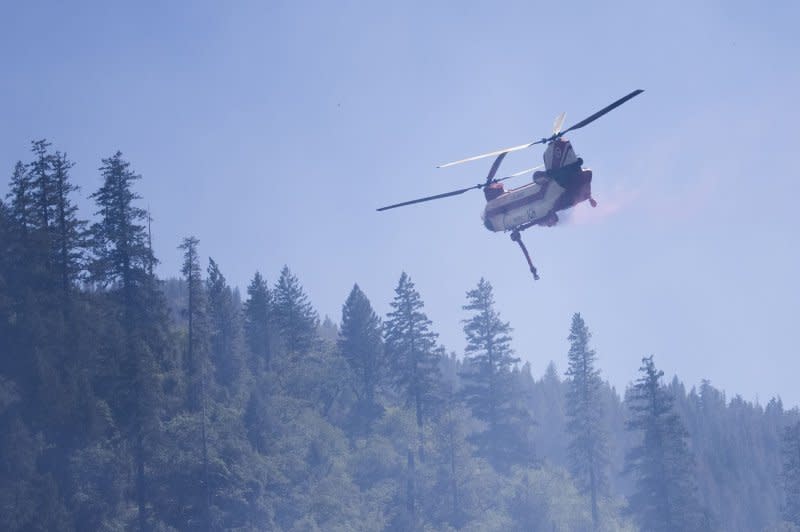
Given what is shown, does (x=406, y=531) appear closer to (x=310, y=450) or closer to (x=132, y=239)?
(x=310, y=450)

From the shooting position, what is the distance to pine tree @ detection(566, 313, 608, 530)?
78.5m

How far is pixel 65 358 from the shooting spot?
52.6 meters

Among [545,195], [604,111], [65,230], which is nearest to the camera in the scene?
[604,111]

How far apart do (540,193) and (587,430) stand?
5196cm

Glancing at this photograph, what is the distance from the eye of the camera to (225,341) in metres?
76.5

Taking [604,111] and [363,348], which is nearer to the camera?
[604,111]

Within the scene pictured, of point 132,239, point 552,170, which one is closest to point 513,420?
point 132,239

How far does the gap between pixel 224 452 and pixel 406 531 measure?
56.0ft

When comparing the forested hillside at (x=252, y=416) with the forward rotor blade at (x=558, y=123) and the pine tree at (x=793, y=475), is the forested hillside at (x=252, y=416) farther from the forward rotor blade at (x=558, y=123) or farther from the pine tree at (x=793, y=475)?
the forward rotor blade at (x=558, y=123)

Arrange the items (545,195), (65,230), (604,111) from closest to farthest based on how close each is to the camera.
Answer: (604,111) < (545,195) < (65,230)

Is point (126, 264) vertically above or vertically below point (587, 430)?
above

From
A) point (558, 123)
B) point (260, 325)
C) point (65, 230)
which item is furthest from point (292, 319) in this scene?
point (558, 123)

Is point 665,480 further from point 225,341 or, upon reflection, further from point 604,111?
point 604,111

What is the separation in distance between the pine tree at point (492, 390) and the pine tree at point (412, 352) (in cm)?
414
